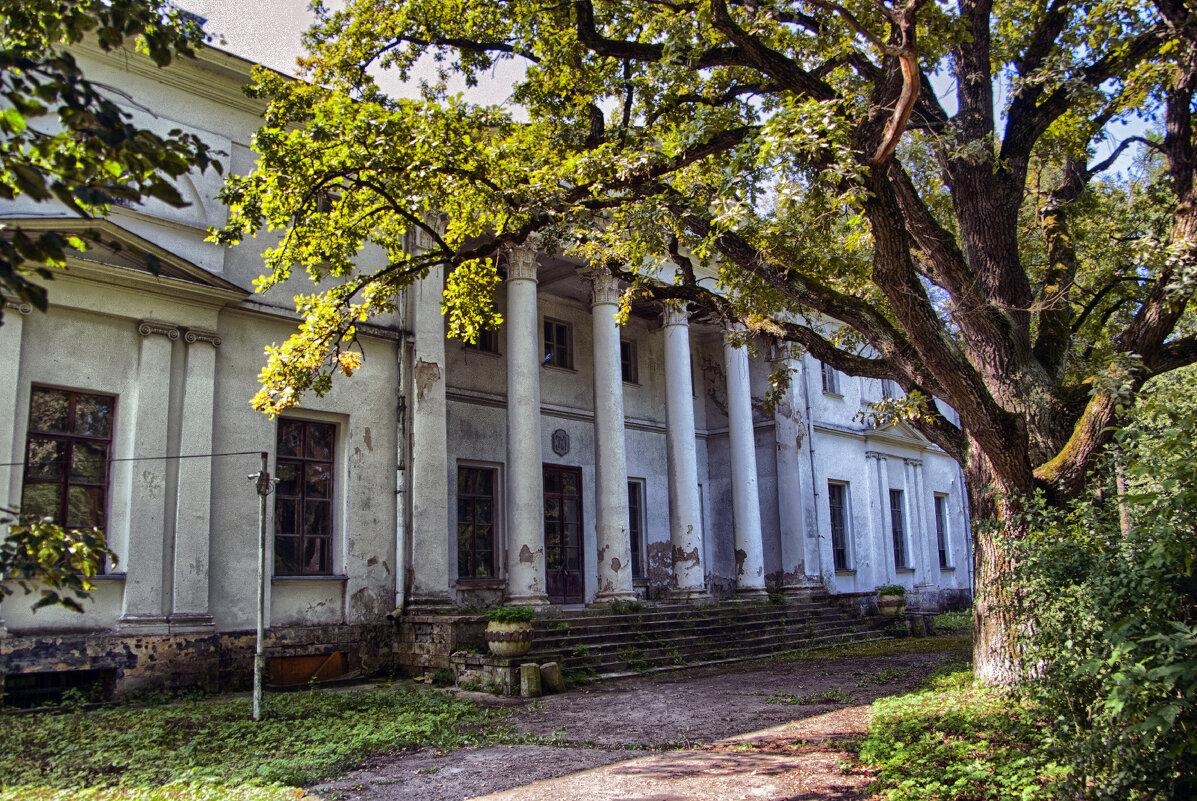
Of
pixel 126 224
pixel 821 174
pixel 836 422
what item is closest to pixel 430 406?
pixel 126 224

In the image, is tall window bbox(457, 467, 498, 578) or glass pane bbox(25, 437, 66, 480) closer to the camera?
glass pane bbox(25, 437, 66, 480)

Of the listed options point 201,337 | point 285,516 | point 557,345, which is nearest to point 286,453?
point 285,516

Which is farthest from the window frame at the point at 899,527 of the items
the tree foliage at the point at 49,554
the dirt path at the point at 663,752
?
the tree foliage at the point at 49,554

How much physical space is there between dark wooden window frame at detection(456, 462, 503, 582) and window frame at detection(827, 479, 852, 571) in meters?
9.35

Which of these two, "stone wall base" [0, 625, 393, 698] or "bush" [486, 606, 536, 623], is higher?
"bush" [486, 606, 536, 623]

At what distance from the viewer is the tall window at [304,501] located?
12164 millimetres

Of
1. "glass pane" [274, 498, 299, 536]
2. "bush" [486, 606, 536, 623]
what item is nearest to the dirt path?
"bush" [486, 606, 536, 623]

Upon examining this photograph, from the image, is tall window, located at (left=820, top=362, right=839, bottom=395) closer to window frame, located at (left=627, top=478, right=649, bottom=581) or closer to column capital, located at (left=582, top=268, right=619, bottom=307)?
window frame, located at (left=627, top=478, right=649, bottom=581)

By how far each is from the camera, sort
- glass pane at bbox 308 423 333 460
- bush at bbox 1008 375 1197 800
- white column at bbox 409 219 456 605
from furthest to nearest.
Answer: white column at bbox 409 219 456 605
glass pane at bbox 308 423 333 460
bush at bbox 1008 375 1197 800

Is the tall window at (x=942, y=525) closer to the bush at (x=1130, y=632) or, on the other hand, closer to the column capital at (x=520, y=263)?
the column capital at (x=520, y=263)

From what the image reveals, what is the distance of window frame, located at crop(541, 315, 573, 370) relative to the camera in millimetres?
17875

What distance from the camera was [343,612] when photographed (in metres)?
12.3

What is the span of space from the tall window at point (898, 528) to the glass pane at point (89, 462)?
1959 centimetres

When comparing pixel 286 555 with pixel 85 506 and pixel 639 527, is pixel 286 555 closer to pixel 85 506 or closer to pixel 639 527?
pixel 85 506
